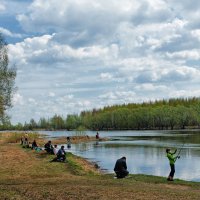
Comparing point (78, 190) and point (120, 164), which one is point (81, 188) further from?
point (120, 164)

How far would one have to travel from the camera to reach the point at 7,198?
1958 centimetres

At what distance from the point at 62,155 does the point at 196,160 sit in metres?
16.1

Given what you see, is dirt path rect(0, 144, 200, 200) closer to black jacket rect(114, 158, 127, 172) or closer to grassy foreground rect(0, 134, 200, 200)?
grassy foreground rect(0, 134, 200, 200)

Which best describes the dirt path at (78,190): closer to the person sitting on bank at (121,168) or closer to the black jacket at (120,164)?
the person sitting on bank at (121,168)

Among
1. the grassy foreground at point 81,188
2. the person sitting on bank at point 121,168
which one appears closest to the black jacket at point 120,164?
the person sitting on bank at point 121,168

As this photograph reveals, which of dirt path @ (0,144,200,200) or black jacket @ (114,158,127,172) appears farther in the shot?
black jacket @ (114,158,127,172)

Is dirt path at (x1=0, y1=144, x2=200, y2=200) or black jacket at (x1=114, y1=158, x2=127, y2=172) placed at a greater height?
black jacket at (x1=114, y1=158, x2=127, y2=172)

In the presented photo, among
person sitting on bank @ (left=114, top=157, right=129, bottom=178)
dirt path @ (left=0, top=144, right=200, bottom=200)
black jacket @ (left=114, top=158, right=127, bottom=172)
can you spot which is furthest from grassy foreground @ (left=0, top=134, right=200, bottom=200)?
black jacket @ (left=114, top=158, right=127, bottom=172)

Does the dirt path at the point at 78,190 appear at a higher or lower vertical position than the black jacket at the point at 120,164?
lower

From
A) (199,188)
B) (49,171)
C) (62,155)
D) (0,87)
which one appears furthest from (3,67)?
(199,188)

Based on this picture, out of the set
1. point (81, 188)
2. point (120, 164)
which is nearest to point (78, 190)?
point (81, 188)

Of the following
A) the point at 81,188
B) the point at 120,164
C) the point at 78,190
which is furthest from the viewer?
the point at 120,164

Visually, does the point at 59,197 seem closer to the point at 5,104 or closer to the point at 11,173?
the point at 11,173

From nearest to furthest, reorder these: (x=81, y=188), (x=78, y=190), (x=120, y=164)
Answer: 1. (x=78, y=190)
2. (x=81, y=188)
3. (x=120, y=164)
